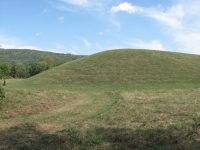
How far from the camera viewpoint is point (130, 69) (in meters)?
37.6

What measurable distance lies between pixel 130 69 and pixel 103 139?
3224 cm

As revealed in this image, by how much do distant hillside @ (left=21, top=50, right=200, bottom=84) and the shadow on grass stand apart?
83.6 feet

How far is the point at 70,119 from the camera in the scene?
9070 mm

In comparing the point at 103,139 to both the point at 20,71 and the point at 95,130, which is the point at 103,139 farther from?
the point at 20,71

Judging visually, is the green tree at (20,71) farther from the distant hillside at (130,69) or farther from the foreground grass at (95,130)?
the foreground grass at (95,130)

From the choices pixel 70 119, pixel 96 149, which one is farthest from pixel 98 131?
pixel 70 119

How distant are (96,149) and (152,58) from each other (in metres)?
39.8

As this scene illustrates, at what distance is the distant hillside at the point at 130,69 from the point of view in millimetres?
33094

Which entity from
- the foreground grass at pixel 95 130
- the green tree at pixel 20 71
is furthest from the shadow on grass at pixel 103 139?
the green tree at pixel 20 71

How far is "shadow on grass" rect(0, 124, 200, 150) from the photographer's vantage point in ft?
17.6

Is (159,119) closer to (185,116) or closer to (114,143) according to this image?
(185,116)

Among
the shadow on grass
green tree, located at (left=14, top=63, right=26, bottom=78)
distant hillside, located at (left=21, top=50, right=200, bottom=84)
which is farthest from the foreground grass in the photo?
green tree, located at (left=14, top=63, right=26, bottom=78)

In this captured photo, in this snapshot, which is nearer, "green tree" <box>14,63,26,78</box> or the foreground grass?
the foreground grass

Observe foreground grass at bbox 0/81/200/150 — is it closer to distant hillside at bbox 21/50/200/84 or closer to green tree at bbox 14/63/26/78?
distant hillside at bbox 21/50/200/84
